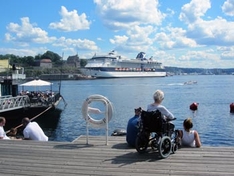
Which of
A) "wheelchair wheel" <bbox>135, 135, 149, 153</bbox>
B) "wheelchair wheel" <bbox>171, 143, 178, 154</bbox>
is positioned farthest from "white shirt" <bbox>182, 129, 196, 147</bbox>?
"wheelchair wheel" <bbox>135, 135, 149, 153</bbox>

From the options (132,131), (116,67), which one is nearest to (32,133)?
(132,131)

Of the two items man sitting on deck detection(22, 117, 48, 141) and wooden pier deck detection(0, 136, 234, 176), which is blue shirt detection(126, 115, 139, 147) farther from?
man sitting on deck detection(22, 117, 48, 141)

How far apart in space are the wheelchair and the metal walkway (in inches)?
736

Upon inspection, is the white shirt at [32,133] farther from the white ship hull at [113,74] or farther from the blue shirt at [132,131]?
the white ship hull at [113,74]

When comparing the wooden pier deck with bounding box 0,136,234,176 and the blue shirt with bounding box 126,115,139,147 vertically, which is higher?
the blue shirt with bounding box 126,115,139,147

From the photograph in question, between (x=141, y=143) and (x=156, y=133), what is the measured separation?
0.39 m

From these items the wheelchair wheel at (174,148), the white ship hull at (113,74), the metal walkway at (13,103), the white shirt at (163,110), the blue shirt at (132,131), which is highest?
the white ship hull at (113,74)

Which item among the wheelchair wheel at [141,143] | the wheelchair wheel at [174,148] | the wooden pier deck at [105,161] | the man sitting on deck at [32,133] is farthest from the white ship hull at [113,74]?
the wheelchair wheel at [141,143]

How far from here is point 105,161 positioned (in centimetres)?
651

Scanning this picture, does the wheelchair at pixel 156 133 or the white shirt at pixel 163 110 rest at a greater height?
the white shirt at pixel 163 110

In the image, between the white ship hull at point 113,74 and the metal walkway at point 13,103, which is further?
the white ship hull at point 113,74

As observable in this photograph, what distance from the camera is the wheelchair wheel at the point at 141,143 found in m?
6.84

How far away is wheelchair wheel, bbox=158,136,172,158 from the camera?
656cm

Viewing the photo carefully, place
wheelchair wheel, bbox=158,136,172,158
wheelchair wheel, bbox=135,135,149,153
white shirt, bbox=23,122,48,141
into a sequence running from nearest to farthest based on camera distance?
1. wheelchair wheel, bbox=158,136,172,158
2. wheelchair wheel, bbox=135,135,149,153
3. white shirt, bbox=23,122,48,141
